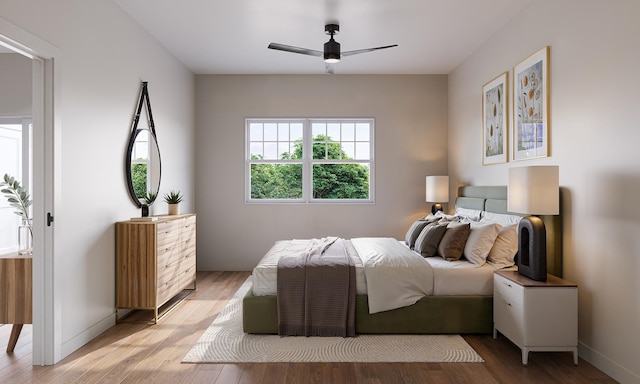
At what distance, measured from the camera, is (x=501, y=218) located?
3.80 metres

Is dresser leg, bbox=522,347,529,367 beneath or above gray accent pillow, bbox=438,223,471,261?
beneath

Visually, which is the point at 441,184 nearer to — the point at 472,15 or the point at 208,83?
the point at 472,15

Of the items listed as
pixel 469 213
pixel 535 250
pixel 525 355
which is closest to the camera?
pixel 525 355

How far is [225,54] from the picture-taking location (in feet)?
16.4

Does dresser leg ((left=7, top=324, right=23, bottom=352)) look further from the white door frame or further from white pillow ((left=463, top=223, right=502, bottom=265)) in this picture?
white pillow ((left=463, top=223, right=502, bottom=265))

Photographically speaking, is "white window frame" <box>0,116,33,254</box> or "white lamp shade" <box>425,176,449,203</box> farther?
"white lamp shade" <box>425,176,449,203</box>

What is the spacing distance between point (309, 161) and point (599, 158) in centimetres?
389

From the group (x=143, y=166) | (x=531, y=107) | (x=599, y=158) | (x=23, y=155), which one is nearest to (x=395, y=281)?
(x=599, y=158)

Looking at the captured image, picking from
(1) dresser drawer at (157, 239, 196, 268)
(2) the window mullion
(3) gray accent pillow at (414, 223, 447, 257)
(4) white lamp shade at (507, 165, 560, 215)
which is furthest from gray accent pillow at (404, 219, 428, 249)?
(1) dresser drawer at (157, 239, 196, 268)

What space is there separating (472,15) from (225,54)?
2908 mm

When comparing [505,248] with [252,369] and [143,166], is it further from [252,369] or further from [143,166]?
[143,166]

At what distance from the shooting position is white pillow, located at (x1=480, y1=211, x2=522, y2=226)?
3.57 metres

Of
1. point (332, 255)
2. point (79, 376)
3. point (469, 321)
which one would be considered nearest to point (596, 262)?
point (469, 321)

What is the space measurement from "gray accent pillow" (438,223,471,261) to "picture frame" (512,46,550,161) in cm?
87
